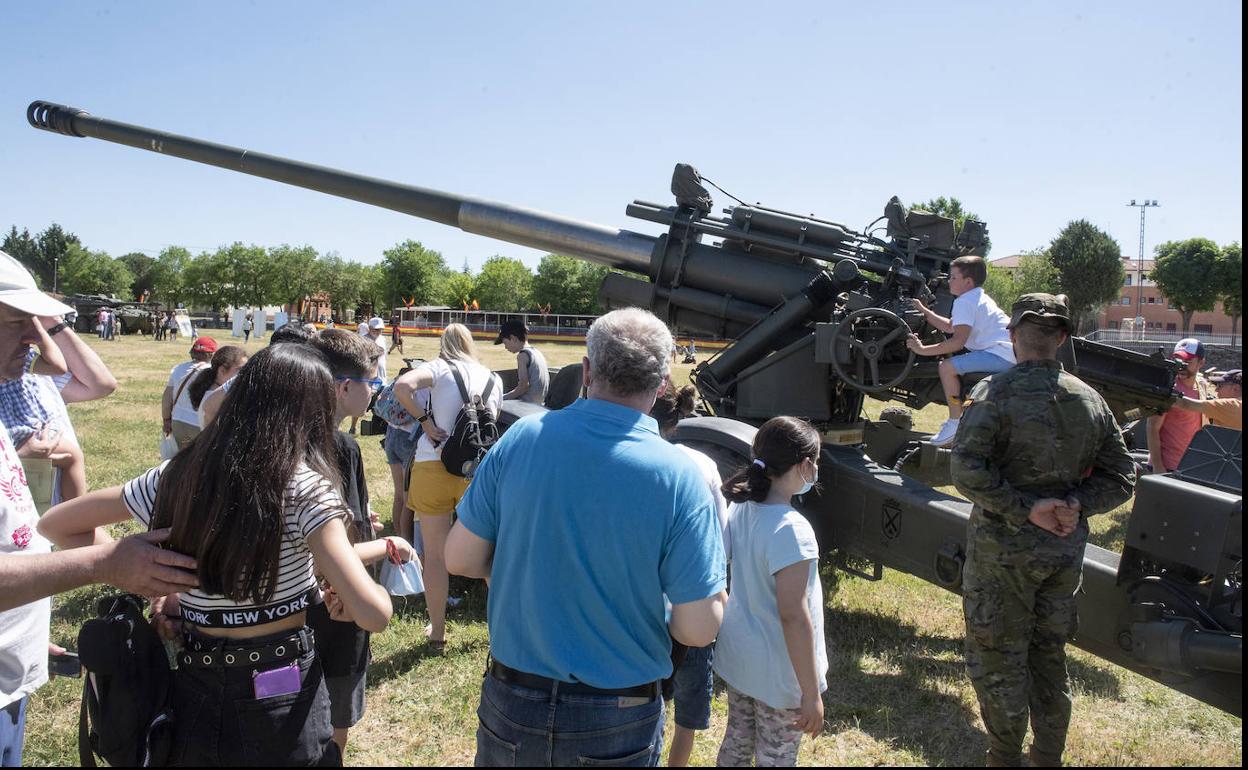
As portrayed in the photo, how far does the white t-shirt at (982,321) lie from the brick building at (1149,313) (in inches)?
2813

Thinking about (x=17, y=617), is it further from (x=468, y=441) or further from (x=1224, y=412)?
(x=1224, y=412)

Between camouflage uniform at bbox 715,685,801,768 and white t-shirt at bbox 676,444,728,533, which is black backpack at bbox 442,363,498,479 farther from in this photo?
camouflage uniform at bbox 715,685,801,768

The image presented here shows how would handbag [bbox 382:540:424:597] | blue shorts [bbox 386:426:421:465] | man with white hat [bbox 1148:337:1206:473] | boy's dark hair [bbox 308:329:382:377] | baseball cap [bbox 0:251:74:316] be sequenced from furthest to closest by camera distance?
1. man with white hat [bbox 1148:337:1206:473]
2. blue shorts [bbox 386:426:421:465]
3. boy's dark hair [bbox 308:329:382:377]
4. handbag [bbox 382:540:424:597]
5. baseball cap [bbox 0:251:74:316]

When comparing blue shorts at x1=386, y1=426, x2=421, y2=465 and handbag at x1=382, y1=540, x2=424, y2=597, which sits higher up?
handbag at x1=382, y1=540, x2=424, y2=597

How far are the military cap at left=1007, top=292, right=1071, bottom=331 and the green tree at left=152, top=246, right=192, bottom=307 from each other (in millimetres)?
92900

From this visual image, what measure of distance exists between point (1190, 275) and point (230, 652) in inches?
2704

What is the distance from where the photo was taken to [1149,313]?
266 feet

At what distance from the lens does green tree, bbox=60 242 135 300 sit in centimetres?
8375

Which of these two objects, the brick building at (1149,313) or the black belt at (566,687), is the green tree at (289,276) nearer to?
the brick building at (1149,313)

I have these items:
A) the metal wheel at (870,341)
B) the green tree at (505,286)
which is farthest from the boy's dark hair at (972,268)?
the green tree at (505,286)

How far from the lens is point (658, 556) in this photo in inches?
79.7

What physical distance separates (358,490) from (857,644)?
3182mm

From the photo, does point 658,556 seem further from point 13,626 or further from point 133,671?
point 13,626

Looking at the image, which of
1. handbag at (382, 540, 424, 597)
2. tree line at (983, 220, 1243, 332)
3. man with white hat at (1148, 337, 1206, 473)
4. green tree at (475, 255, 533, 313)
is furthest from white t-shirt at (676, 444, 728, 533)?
green tree at (475, 255, 533, 313)
